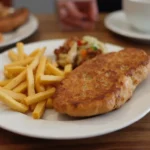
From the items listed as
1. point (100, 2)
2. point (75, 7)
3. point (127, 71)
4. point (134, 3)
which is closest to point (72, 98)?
point (127, 71)

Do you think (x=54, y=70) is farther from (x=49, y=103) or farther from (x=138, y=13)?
(x=138, y=13)

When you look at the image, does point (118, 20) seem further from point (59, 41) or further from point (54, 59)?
point (54, 59)

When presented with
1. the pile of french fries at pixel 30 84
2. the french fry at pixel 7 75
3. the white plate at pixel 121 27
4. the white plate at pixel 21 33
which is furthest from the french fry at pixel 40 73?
the white plate at pixel 121 27

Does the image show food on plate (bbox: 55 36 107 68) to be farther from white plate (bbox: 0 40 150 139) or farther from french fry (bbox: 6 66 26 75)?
white plate (bbox: 0 40 150 139)

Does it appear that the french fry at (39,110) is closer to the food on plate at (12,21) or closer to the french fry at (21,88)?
the french fry at (21,88)

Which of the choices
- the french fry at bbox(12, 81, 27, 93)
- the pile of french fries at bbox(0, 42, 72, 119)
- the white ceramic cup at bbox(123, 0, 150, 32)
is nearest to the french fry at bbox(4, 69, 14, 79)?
the pile of french fries at bbox(0, 42, 72, 119)

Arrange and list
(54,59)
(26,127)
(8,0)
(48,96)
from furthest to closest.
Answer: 1. (8,0)
2. (54,59)
3. (48,96)
4. (26,127)

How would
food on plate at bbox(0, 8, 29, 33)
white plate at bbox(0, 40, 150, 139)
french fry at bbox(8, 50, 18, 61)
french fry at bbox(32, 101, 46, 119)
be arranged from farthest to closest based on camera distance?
1. food on plate at bbox(0, 8, 29, 33)
2. french fry at bbox(8, 50, 18, 61)
3. french fry at bbox(32, 101, 46, 119)
4. white plate at bbox(0, 40, 150, 139)
